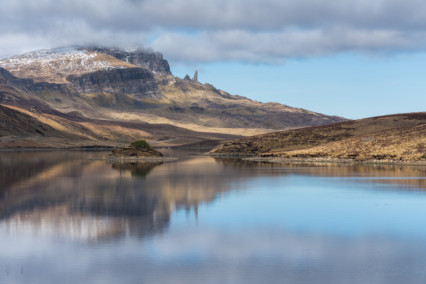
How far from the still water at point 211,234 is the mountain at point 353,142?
2287 inches

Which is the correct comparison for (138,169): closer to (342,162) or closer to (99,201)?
(99,201)

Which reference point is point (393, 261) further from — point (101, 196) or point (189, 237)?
point (101, 196)

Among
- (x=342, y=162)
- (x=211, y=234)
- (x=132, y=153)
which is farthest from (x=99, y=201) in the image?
(x=132, y=153)

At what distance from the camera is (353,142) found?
125250 mm

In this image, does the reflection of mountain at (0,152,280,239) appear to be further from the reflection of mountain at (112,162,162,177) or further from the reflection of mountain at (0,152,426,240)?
the reflection of mountain at (112,162,162,177)

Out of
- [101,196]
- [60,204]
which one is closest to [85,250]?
[60,204]

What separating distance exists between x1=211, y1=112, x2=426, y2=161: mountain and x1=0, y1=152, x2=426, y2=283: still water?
58.1 metres

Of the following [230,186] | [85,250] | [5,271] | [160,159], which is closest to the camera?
[5,271]

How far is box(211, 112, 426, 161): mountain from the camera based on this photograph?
11031 cm

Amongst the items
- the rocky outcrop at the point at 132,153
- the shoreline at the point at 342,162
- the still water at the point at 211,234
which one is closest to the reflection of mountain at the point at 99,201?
the still water at the point at 211,234

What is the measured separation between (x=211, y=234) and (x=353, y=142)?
100661 mm

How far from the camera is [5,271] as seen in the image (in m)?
22.3

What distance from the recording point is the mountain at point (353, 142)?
362ft

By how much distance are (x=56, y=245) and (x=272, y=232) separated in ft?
39.2
